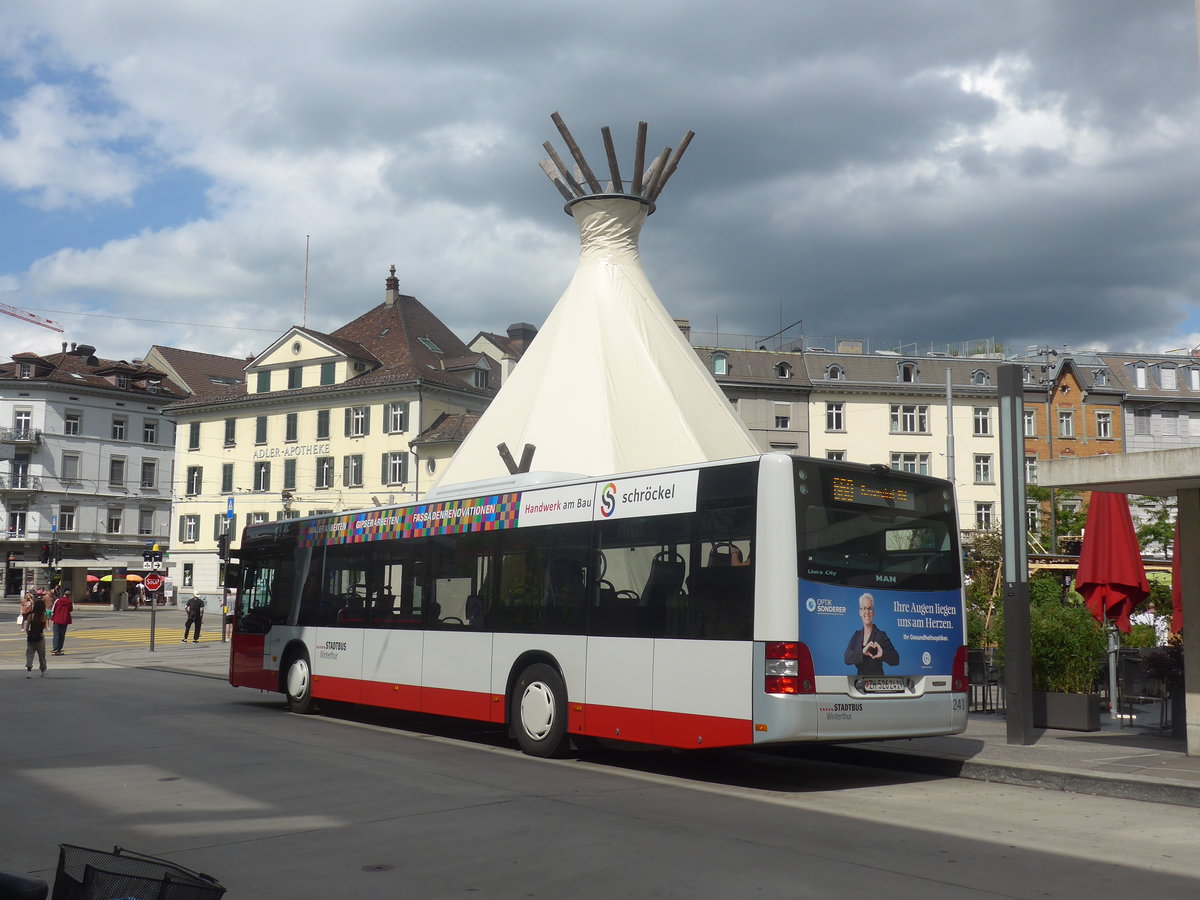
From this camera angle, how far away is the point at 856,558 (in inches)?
427

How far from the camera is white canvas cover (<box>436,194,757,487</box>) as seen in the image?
81.3 feet

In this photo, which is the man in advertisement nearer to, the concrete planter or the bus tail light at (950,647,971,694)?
the bus tail light at (950,647,971,694)

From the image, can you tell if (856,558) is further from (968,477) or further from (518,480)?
(968,477)

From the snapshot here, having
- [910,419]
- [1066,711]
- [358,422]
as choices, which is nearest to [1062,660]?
[1066,711]

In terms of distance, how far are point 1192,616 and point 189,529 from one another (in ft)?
216

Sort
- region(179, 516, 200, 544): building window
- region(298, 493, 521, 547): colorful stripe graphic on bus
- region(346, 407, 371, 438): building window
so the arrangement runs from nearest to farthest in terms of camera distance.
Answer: region(298, 493, 521, 547): colorful stripe graphic on bus < region(346, 407, 371, 438): building window < region(179, 516, 200, 544): building window

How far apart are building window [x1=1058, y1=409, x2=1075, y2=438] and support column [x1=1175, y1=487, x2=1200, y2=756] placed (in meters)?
60.8

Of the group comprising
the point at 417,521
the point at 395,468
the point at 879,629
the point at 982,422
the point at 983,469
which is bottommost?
the point at 879,629

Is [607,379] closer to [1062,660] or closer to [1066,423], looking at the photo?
[1062,660]

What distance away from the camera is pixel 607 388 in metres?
25.3

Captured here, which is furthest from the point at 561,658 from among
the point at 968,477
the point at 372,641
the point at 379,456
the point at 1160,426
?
the point at 1160,426

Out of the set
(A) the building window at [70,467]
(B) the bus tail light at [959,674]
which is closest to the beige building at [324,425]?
(A) the building window at [70,467]

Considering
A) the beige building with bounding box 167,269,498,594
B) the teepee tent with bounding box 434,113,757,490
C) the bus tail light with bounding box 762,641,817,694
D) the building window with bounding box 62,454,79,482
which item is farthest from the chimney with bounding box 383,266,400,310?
the bus tail light with bounding box 762,641,817,694

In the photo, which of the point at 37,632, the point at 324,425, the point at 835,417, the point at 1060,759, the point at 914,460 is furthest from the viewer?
the point at 835,417
